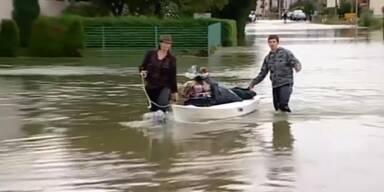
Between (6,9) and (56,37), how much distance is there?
484cm

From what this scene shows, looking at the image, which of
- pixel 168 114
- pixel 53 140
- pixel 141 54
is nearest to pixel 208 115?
pixel 168 114

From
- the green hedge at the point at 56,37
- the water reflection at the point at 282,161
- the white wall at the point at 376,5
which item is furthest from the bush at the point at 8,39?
the white wall at the point at 376,5

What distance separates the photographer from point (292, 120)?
14383 millimetres

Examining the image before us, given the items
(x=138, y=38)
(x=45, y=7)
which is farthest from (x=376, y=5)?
(x=138, y=38)

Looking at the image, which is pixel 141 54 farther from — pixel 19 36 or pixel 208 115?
pixel 208 115

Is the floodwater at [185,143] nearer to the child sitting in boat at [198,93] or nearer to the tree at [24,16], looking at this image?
the child sitting in boat at [198,93]

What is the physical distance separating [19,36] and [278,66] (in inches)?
950

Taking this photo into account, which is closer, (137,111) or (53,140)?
(53,140)

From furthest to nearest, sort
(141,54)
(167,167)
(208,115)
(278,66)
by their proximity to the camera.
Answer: (141,54), (278,66), (208,115), (167,167)

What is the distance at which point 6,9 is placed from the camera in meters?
38.8

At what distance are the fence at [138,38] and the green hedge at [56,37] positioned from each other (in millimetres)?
1765

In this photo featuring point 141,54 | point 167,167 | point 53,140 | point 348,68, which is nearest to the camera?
point 167,167

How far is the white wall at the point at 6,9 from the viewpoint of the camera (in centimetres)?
3834

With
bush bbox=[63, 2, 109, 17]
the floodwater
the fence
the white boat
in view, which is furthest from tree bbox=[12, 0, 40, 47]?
the white boat
